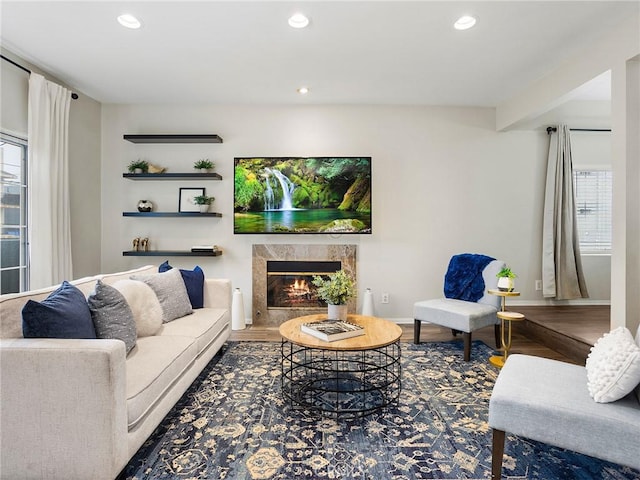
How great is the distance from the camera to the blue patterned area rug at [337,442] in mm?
1789

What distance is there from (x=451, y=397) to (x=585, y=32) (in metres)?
2.87

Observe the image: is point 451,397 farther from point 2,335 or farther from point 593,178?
point 593,178

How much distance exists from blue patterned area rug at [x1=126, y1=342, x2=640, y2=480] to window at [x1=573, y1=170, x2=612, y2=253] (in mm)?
3125

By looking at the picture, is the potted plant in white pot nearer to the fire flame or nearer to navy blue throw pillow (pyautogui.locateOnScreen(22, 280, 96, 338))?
navy blue throw pillow (pyautogui.locateOnScreen(22, 280, 96, 338))

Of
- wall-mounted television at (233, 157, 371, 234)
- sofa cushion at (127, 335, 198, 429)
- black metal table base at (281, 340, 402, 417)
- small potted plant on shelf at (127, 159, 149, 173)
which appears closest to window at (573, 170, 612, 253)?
wall-mounted television at (233, 157, 371, 234)

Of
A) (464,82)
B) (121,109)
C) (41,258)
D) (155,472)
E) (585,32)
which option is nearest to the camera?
(155,472)

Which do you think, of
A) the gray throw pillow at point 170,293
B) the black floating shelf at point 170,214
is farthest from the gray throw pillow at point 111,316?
the black floating shelf at point 170,214

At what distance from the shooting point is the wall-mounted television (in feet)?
14.4

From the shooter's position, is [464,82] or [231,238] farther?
[231,238]

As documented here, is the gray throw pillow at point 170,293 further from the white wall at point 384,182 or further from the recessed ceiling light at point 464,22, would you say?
the recessed ceiling light at point 464,22

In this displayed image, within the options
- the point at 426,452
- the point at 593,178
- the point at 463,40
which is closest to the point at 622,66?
the point at 463,40

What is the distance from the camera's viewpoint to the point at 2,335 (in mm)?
1657

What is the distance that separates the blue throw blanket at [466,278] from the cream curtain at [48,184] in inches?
154

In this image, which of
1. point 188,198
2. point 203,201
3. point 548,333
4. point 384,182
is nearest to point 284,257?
point 203,201
